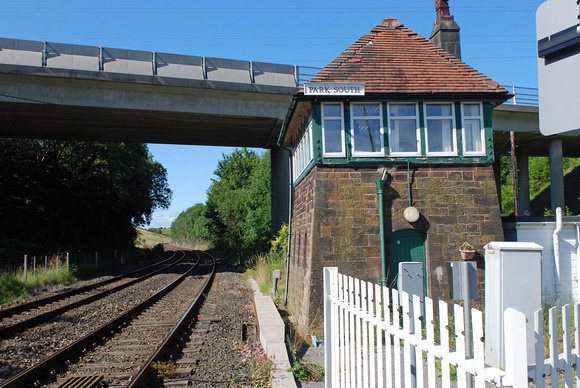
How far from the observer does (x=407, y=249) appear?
425 inches

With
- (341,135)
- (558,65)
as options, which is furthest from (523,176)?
(558,65)

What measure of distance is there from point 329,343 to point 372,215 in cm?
599

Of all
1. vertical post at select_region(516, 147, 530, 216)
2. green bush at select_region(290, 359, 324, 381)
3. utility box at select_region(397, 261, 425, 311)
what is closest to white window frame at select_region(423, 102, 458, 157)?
utility box at select_region(397, 261, 425, 311)

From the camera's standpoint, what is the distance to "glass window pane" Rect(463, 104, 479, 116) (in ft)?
37.0

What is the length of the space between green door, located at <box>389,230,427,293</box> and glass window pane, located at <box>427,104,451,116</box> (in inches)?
114

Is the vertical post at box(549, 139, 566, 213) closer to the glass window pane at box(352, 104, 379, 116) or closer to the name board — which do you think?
the glass window pane at box(352, 104, 379, 116)

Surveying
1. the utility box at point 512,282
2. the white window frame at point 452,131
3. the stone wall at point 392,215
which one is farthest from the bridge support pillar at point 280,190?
the utility box at point 512,282

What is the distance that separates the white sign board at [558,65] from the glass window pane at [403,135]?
8.94 metres

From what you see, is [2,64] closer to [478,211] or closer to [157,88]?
[157,88]

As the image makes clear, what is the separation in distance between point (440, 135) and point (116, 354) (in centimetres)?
845

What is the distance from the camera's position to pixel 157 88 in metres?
19.4

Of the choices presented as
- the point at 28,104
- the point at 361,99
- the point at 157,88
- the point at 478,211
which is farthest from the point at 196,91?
the point at 478,211

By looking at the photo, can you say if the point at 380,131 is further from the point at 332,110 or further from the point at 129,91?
the point at 129,91

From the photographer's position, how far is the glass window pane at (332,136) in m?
10.9
